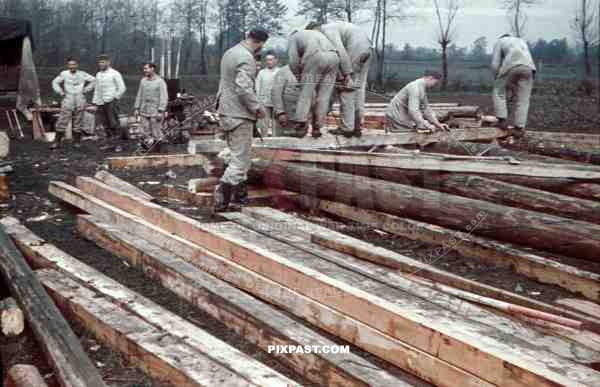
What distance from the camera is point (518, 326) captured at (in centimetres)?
373

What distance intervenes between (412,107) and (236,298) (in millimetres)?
5464

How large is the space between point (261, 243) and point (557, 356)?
2.48 metres

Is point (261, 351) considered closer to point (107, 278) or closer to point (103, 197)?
point (107, 278)

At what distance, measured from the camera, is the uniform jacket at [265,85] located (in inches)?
444

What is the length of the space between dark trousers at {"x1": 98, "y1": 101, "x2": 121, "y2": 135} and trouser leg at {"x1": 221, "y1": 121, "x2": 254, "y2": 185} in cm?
772

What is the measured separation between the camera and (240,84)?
6.19 meters

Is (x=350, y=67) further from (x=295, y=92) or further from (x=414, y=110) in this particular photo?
(x=414, y=110)

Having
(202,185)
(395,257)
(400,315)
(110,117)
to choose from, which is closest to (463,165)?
(395,257)

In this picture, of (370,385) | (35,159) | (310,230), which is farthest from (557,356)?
(35,159)

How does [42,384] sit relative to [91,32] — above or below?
below

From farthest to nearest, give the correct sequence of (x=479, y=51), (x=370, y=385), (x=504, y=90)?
1. (x=479, y=51)
2. (x=504, y=90)
3. (x=370, y=385)

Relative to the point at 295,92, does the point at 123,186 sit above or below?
below

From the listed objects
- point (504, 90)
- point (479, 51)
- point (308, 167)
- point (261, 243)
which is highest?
point (479, 51)

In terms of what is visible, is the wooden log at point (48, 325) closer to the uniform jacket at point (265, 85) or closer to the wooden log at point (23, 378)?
the wooden log at point (23, 378)
